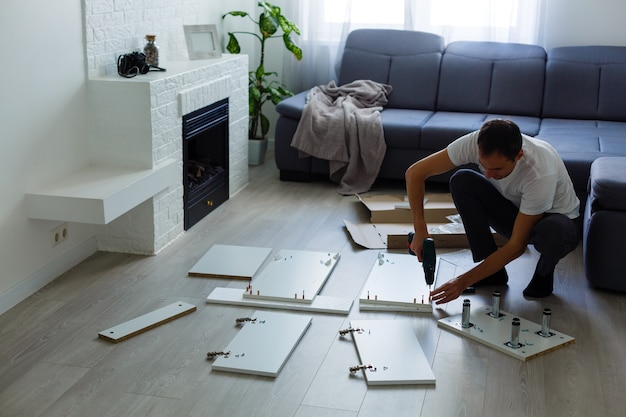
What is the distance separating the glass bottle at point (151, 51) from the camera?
425cm

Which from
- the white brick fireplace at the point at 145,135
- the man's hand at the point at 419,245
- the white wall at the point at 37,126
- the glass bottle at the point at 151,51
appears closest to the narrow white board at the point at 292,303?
the man's hand at the point at 419,245

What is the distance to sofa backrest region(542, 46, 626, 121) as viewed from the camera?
5277 millimetres

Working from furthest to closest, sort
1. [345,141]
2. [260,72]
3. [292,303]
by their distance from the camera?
[260,72], [345,141], [292,303]

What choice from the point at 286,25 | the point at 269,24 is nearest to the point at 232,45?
the point at 269,24

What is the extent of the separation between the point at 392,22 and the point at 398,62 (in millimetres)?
439

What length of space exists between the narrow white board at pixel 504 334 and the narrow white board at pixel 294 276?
628 mm

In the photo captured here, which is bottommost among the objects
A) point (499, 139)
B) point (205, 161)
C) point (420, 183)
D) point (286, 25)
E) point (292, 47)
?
point (205, 161)

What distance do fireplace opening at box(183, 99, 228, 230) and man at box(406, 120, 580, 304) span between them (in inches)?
57.8

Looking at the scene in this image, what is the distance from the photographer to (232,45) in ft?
18.2

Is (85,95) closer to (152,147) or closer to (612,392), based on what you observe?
(152,147)

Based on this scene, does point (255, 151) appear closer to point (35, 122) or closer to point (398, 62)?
point (398, 62)

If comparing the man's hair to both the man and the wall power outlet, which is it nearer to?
the man

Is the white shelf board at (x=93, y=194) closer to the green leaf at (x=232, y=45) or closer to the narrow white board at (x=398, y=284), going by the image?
the narrow white board at (x=398, y=284)

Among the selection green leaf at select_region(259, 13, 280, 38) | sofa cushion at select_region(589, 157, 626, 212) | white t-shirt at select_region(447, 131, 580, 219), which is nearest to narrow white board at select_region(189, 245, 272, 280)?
white t-shirt at select_region(447, 131, 580, 219)
